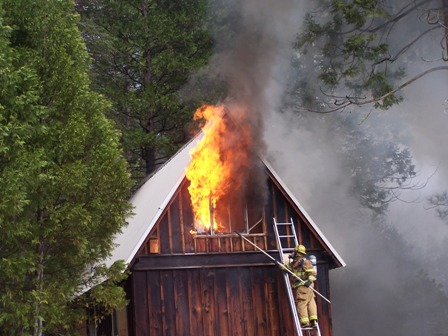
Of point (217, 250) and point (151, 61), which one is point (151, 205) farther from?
point (151, 61)

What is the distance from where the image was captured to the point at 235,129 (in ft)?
58.3

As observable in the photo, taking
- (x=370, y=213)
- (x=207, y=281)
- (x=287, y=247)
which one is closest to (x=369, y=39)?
(x=287, y=247)

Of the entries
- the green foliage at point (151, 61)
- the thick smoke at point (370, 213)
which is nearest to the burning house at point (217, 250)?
the thick smoke at point (370, 213)

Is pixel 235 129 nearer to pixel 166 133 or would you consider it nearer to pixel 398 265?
pixel 166 133

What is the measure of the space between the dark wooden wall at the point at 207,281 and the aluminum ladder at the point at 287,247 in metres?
0.18

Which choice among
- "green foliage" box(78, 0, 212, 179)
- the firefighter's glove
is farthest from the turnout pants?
"green foliage" box(78, 0, 212, 179)

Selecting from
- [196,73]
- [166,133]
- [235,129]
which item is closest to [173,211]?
[235,129]

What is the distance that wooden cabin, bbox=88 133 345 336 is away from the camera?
55.7 feet

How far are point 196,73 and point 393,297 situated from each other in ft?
41.0

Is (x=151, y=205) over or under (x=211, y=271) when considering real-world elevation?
over

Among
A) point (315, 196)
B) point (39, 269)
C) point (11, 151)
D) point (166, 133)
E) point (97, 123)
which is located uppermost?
point (166, 133)

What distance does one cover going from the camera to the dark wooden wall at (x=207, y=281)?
55.7 feet

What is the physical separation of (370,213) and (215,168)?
16763 mm

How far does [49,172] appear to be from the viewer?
13391mm
